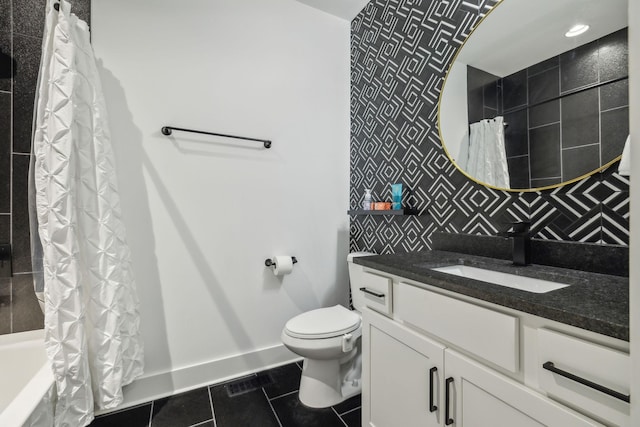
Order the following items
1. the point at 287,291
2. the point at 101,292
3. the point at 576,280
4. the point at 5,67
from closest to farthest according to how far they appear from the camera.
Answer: the point at 576,280 → the point at 101,292 → the point at 5,67 → the point at 287,291

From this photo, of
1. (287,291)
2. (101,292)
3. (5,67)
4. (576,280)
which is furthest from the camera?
(287,291)

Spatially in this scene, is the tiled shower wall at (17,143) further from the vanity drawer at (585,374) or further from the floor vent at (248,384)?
the vanity drawer at (585,374)

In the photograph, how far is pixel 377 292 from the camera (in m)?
1.21

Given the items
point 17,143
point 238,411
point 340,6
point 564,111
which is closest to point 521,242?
point 564,111

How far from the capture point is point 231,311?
1930 millimetres

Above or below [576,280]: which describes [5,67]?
above

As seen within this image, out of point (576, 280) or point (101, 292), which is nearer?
point (576, 280)

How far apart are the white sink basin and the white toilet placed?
1.85 feet

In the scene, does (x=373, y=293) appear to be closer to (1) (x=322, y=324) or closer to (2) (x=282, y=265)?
(1) (x=322, y=324)

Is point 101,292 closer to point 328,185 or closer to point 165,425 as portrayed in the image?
point 165,425

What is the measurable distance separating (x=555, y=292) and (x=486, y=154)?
2.60 ft

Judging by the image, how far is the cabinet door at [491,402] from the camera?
Result: 2.19ft

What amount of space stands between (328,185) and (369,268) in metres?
1.11

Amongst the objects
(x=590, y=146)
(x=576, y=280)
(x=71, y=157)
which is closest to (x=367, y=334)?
(x=576, y=280)
